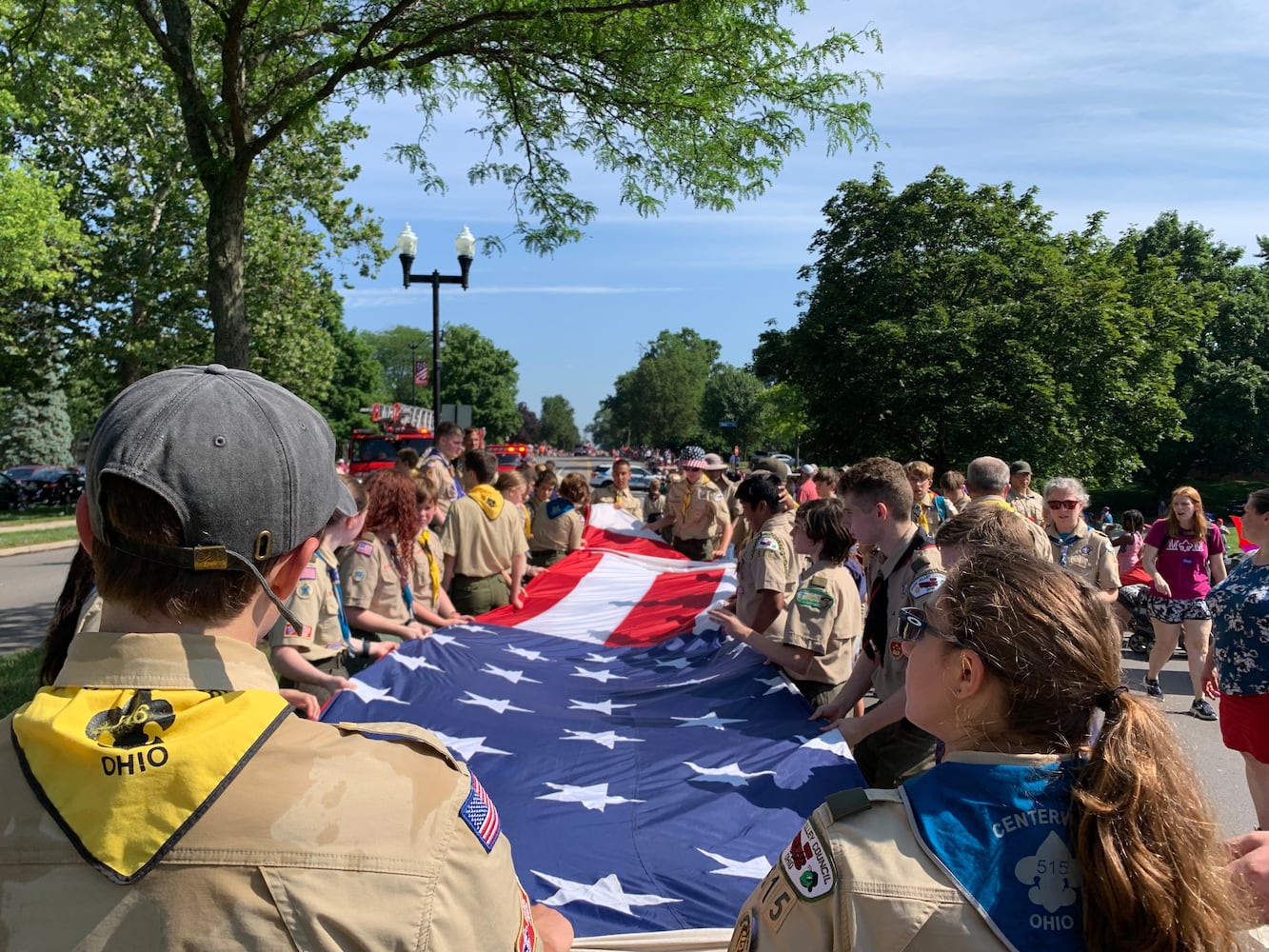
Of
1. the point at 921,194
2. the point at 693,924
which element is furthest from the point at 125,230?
the point at 693,924

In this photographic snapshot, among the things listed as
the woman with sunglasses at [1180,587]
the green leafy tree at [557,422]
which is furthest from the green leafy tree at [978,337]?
the green leafy tree at [557,422]

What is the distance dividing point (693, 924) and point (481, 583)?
16.0 feet

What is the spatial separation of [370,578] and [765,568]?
243cm

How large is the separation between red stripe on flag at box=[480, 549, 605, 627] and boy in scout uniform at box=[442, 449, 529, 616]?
0.19 metres

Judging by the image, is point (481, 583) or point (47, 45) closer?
point (481, 583)

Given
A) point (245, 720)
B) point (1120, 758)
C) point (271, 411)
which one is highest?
point (271, 411)

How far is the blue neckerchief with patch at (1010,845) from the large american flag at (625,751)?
1.86m

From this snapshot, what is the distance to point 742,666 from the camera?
17.5 ft

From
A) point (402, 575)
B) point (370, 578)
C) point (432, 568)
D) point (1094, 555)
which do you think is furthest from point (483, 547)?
point (1094, 555)

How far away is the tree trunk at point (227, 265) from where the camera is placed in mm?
7504

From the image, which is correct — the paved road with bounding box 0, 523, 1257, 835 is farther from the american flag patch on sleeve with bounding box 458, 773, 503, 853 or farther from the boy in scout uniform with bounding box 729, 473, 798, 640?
the boy in scout uniform with bounding box 729, 473, 798, 640

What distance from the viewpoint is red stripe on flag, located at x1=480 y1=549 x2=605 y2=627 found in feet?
24.5

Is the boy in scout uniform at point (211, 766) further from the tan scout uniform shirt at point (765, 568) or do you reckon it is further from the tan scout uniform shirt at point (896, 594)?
the tan scout uniform shirt at point (765, 568)

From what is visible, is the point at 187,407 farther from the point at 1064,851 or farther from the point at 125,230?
the point at 125,230
